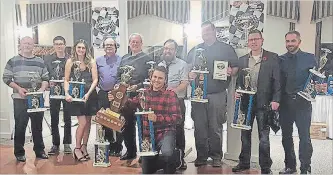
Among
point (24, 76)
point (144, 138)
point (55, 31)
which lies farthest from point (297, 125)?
point (24, 76)

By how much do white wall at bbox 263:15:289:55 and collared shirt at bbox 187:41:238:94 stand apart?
0.83 feet

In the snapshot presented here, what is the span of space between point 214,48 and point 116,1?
799 millimetres

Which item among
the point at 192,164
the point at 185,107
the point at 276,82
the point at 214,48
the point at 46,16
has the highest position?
the point at 46,16

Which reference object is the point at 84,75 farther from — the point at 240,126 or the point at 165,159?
the point at 240,126

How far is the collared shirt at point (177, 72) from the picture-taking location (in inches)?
102

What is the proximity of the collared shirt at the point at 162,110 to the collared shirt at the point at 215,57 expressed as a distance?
0.31 metres

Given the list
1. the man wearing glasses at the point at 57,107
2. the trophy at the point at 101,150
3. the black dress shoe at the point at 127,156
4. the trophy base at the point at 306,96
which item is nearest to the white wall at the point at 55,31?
the man wearing glasses at the point at 57,107

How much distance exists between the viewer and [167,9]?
8.45ft

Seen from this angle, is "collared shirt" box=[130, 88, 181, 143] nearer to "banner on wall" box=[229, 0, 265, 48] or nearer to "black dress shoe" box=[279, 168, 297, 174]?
"banner on wall" box=[229, 0, 265, 48]

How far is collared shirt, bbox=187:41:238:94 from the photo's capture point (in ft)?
8.63

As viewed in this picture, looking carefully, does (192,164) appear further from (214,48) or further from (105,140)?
(214,48)

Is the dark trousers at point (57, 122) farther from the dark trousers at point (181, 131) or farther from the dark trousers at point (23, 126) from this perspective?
the dark trousers at point (181, 131)

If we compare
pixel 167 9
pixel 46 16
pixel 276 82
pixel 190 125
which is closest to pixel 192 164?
pixel 190 125

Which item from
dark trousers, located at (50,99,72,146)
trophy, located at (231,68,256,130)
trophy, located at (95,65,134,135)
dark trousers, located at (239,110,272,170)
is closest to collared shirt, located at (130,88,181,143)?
trophy, located at (95,65,134,135)
